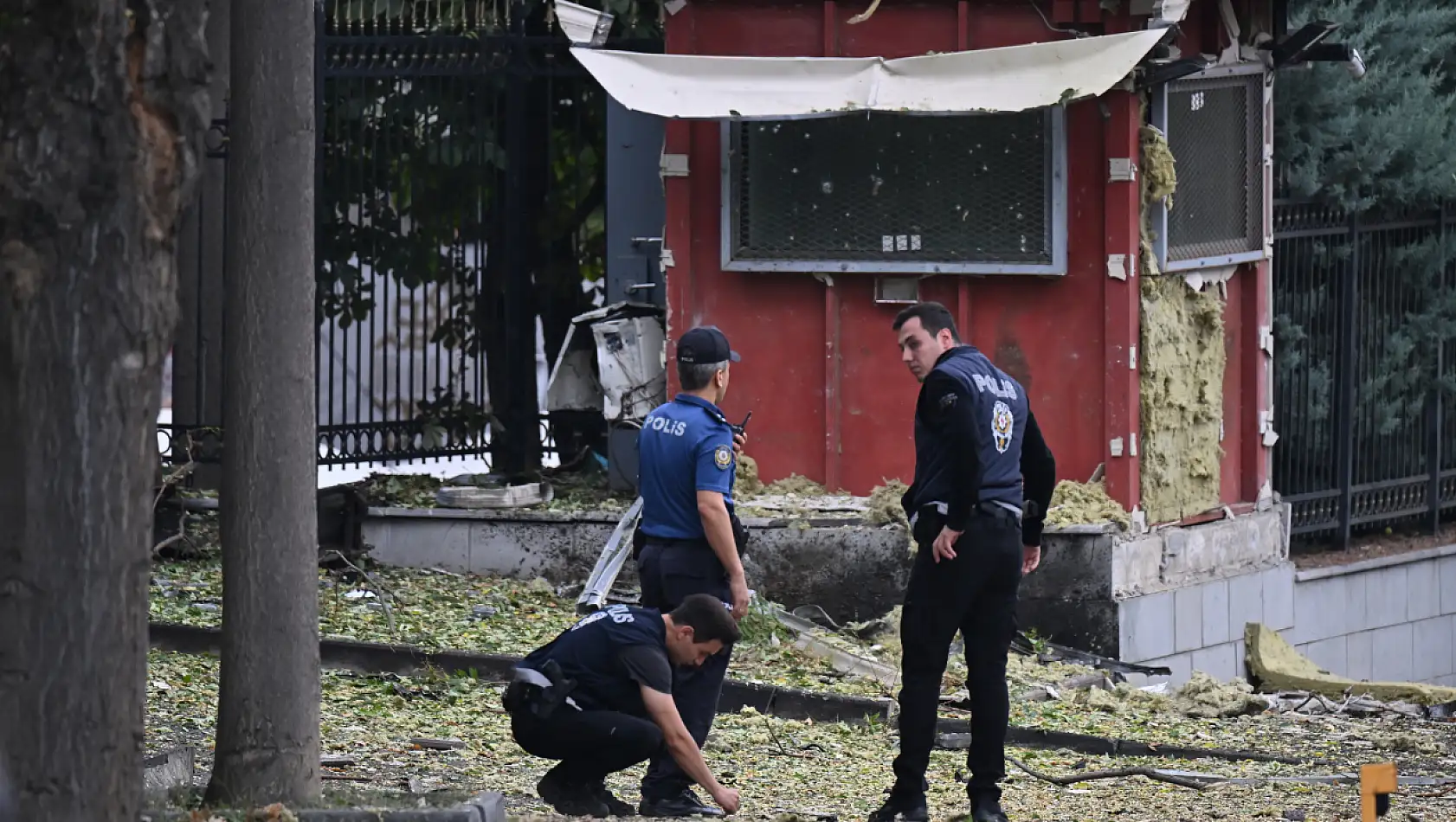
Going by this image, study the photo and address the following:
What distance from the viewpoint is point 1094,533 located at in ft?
34.0

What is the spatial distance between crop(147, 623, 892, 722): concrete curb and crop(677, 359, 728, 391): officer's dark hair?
2.33 metres

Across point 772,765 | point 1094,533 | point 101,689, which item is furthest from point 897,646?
point 101,689

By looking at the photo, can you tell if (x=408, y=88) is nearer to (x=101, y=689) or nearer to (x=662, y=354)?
(x=662, y=354)

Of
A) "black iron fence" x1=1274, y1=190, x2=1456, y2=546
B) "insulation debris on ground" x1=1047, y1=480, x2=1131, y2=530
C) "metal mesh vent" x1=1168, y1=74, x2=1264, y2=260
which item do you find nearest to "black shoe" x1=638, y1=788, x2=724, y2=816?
"insulation debris on ground" x1=1047, y1=480, x2=1131, y2=530

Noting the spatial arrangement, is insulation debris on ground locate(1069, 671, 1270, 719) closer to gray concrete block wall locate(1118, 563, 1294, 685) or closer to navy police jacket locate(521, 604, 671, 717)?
gray concrete block wall locate(1118, 563, 1294, 685)

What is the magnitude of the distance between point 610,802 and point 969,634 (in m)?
1.34

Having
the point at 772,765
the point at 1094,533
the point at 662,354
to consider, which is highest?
the point at 662,354

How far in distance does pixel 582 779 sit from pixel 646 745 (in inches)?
11.7

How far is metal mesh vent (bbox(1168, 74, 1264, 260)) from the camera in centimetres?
1080

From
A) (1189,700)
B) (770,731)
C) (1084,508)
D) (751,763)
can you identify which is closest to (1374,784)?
(751,763)

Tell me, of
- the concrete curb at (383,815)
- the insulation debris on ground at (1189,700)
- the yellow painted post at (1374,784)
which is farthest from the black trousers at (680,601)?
the insulation debris on ground at (1189,700)

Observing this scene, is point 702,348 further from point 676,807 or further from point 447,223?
point 447,223

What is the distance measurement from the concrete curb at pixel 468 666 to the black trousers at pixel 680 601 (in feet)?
6.64

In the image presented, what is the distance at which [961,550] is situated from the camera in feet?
22.3
